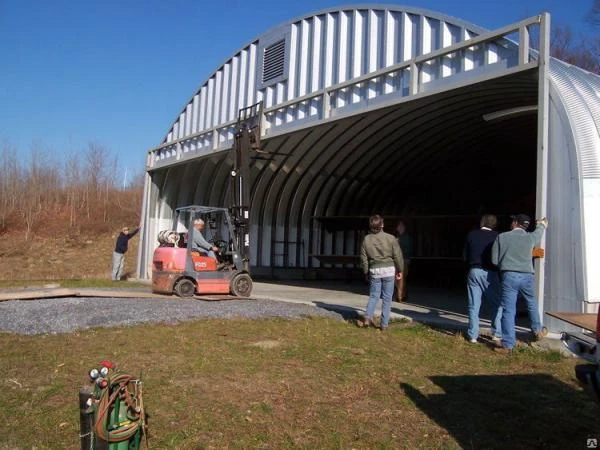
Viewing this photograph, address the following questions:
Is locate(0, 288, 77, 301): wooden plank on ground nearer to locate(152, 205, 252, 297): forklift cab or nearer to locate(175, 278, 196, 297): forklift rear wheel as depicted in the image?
locate(152, 205, 252, 297): forklift cab

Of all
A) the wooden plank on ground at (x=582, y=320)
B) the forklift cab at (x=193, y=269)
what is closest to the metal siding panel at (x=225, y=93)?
the forklift cab at (x=193, y=269)

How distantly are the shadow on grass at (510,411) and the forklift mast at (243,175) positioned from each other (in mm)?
7809

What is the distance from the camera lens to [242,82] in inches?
654

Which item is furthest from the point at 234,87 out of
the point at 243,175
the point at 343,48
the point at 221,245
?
the point at 221,245

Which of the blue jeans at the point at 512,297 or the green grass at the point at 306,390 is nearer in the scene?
the green grass at the point at 306,390

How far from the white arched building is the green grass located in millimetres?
2053

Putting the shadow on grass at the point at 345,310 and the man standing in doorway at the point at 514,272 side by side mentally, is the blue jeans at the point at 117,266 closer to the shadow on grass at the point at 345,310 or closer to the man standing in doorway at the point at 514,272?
the shadow on grass at the point at 345,310

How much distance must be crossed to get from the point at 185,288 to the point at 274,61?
719 centimetres

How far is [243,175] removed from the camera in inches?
532

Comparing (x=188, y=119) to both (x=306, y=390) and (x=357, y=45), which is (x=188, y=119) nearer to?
(x=357, y=45)

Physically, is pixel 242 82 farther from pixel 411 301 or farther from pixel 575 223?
pixel 575 223

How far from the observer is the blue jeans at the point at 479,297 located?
732 centimetres

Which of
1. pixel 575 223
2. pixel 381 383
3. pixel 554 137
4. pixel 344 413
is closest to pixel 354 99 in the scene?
pixel 554 137

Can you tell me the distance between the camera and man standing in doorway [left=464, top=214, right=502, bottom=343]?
24.1 ft
